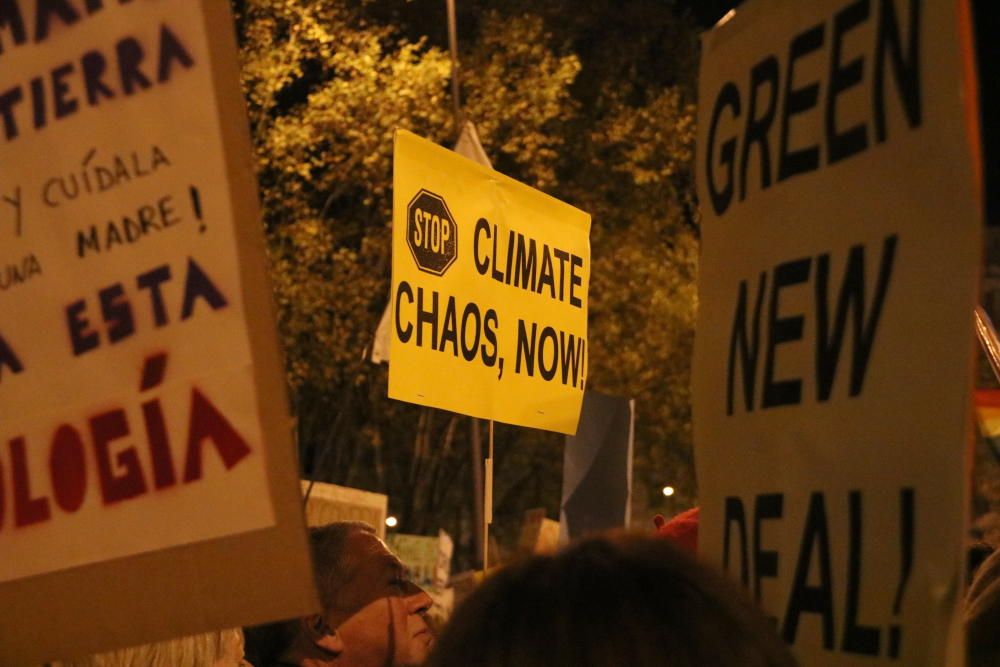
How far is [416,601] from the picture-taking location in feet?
14.3

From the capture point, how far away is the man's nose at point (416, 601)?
433cm

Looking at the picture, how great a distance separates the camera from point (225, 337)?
2373mm

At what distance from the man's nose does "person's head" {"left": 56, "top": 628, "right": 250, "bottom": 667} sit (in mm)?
558

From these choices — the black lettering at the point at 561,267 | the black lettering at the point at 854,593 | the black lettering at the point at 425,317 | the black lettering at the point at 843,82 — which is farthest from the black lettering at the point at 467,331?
the black lettering at the point at 854,593

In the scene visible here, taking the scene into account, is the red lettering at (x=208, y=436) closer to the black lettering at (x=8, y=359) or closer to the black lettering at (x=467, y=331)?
the black lettering at (x=8, y=359)

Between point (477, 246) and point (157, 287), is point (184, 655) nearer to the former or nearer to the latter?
point (477, 246)

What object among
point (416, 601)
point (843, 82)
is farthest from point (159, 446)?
point (416, 601)

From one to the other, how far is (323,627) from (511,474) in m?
25.9

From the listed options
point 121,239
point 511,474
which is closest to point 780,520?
point 121,239

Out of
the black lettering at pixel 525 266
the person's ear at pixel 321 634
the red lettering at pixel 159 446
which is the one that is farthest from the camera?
the black lettering at pixel 525 266

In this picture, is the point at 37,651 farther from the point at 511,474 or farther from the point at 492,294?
the point at 511,474

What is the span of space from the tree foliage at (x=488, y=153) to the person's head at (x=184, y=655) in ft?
44.0

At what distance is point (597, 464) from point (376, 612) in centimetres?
484

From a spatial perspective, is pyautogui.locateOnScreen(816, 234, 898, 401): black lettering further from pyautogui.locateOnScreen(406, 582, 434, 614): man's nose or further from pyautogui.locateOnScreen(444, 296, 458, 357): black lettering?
pyautogui.locateOnScreen(444, 296, 458, 357): black lettering
